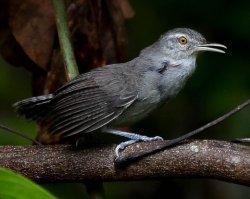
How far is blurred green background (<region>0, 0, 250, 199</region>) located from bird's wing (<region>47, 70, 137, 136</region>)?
142cm

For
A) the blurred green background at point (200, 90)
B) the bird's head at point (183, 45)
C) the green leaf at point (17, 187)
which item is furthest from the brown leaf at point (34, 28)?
the green leaf at point (17, 187)

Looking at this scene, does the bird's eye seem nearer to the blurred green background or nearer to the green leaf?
the blurred green background

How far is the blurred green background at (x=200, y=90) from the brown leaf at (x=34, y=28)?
3.91 feet

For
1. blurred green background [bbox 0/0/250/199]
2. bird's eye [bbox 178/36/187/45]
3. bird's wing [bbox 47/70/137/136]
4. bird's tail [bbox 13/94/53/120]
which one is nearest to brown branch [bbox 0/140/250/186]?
bird's wing [bbox 47/70/137/136]

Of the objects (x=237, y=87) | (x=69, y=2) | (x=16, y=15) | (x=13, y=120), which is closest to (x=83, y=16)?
(x=69, y=2)

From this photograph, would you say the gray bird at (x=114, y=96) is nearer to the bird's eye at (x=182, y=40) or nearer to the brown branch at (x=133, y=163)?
the bird's eye at (x=182, y=40)

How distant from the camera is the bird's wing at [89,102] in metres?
3.47

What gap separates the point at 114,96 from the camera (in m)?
3.57

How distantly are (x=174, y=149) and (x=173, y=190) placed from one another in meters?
2.26

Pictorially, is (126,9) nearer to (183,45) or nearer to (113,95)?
(183,45)

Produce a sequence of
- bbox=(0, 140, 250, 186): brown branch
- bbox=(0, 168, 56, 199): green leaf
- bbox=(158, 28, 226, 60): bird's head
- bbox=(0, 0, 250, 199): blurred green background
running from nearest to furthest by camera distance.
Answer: bbox=(0, 168, 56, 199): green leaf < bbox=(0, 140, 250, 186): brown branch < bbox=(158, 28, 226, 60): bird's head < bbox=(0, 0, 250, 199): blurred green background

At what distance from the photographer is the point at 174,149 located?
113 inches

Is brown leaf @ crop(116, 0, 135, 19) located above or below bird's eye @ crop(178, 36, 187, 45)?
above

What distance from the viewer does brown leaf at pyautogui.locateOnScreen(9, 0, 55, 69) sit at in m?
4.07
